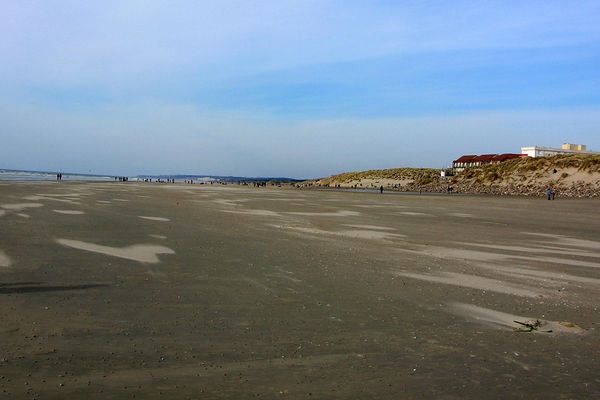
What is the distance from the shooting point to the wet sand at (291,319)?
14.9 feet

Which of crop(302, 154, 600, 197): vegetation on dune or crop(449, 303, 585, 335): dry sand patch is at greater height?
crop(302, 154, 600, 197): vegetation on dune

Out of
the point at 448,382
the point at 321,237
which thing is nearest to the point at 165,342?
the point at 448,382

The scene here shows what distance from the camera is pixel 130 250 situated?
1180 centimetres

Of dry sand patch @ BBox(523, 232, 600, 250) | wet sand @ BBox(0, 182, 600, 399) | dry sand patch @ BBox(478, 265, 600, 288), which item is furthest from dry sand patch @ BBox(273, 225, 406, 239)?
dry sand patch @ BBox(478, 265, 600, 288)

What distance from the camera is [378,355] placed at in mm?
5289

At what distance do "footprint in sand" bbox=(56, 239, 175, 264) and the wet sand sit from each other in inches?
2.6

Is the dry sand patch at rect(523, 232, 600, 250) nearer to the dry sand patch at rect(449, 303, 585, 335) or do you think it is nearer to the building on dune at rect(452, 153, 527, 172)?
the dry sand patch at rect(449, 303, 585, 335)

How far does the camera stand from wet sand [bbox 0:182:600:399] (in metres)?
4.54

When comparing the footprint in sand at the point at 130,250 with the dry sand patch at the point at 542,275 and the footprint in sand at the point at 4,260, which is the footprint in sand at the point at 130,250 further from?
the dry sand patch at the point at 542,275

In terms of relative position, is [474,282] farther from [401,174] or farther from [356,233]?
[401,174]

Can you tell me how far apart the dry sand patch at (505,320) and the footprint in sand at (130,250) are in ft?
20.6

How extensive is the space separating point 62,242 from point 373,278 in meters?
8.11

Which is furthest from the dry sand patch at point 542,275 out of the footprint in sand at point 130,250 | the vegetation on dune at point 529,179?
the vegetation on dune at point 529,179

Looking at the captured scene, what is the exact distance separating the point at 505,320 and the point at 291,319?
289 centimetres
